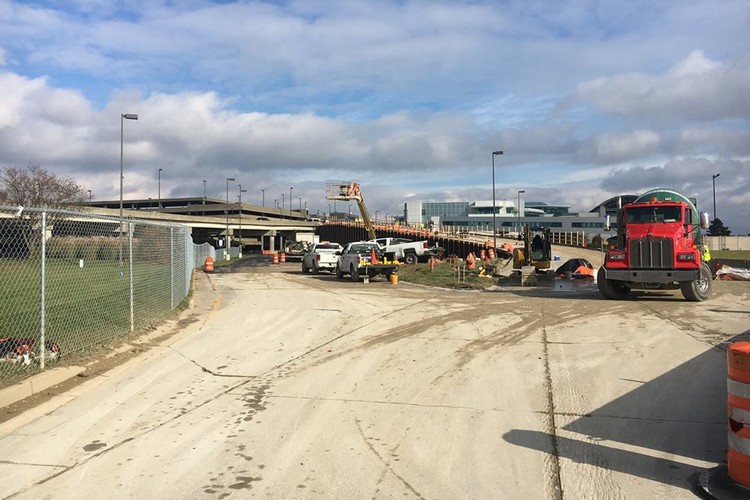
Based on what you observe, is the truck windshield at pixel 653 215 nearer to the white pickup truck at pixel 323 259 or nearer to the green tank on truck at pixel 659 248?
the green tank on truck at pixel 659 248

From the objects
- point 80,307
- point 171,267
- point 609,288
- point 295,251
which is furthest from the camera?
point 295,251

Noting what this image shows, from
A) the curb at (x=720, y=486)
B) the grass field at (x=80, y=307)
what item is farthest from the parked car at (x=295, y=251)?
the curb at (x=720, y=486)

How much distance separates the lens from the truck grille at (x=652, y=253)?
648 inches

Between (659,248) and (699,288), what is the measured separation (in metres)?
1.77

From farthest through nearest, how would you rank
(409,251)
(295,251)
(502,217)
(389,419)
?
(502,217) < (295,251) < (409,251) < (389,419)

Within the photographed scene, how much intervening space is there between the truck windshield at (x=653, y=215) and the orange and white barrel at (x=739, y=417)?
46.4ft

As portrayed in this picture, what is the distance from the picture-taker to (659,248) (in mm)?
16562

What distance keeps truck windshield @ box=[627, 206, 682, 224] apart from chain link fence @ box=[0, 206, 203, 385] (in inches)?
518

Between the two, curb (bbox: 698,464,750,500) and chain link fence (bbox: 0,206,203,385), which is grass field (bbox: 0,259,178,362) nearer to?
chain link fence (bbox: 0,206,203,385)

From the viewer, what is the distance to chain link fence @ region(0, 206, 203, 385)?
24.8 feet

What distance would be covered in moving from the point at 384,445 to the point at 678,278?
1396 centimetres

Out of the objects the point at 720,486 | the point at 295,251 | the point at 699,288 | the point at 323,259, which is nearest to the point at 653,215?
the point at 699,288

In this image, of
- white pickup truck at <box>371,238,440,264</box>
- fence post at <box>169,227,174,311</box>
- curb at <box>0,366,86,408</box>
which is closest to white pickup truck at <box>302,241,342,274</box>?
white pickup truck at <box>371,238,440,264</box>

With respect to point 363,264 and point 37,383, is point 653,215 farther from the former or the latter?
point 37,383
